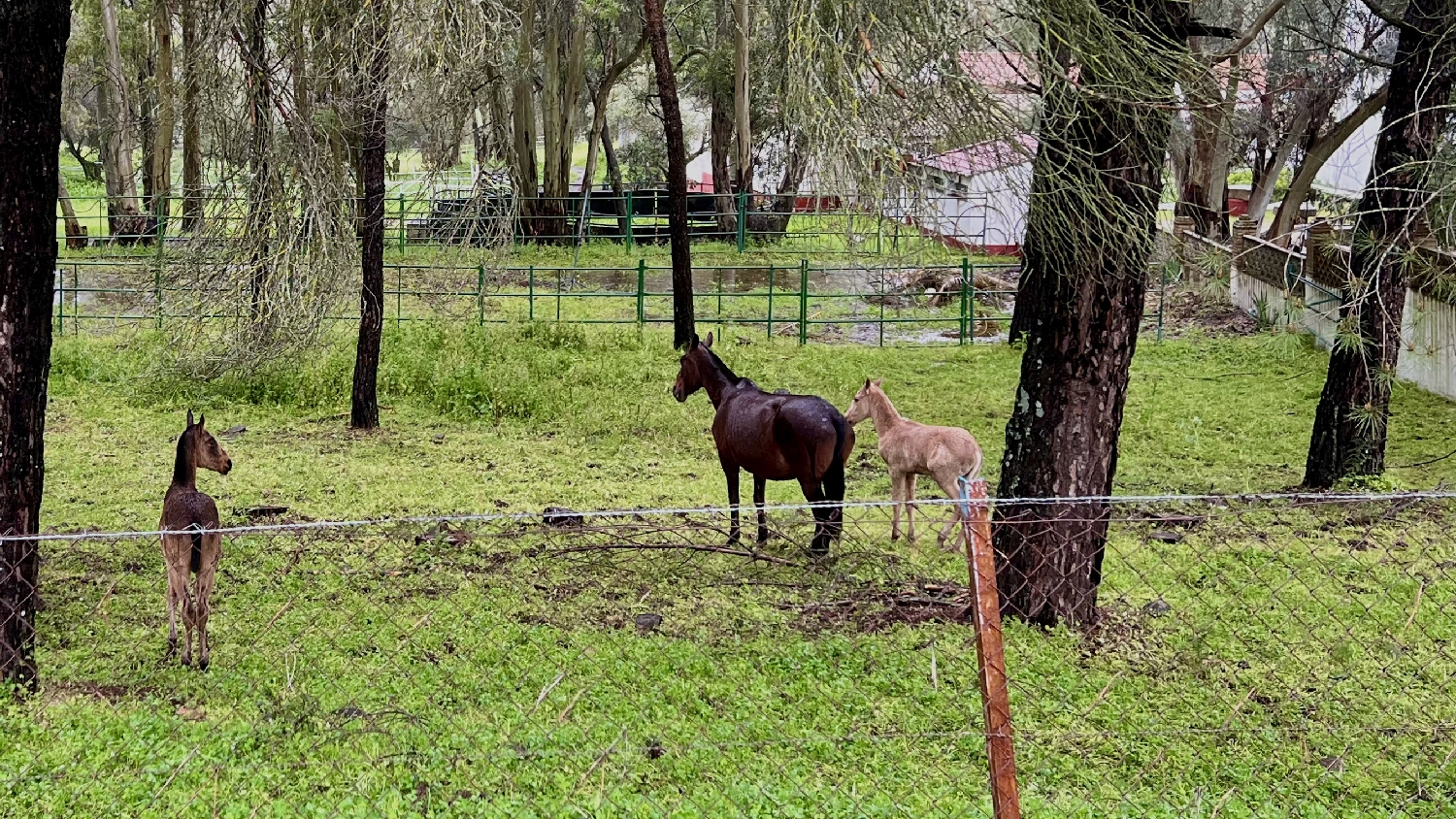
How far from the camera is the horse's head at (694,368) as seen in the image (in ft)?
30.6

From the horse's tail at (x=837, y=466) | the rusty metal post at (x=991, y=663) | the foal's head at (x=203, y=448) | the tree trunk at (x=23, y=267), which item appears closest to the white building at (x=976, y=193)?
the rusty metal post at (x=991, y=663)

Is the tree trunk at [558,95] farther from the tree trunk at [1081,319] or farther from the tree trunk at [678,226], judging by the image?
the tree trunk at [1081,319]

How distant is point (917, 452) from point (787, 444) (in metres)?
0.89

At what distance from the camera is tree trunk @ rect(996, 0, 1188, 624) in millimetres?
5660

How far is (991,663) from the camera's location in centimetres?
347

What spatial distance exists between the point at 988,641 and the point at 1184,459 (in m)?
Result: 8.96

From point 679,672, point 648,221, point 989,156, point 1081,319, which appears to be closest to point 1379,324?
point 1081,319

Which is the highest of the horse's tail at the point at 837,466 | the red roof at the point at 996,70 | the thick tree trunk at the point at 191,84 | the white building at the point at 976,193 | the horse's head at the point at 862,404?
the thick tree trunk at the point at 191,84

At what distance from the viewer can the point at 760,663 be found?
5.85 metres

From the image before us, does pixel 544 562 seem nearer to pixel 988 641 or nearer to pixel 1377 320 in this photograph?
pixel 988 641

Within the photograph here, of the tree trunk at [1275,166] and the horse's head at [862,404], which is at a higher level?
the tree trunk at [1275,166]

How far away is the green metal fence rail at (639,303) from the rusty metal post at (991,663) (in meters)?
13.8

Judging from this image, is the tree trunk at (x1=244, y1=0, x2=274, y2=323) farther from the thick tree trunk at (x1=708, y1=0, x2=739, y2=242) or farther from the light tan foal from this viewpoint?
the thick tree trunk at (x1=708, y1=0, x2=739, y2=242)

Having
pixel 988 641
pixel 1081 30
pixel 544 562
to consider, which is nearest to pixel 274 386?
pixel 544 562
